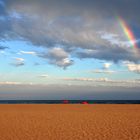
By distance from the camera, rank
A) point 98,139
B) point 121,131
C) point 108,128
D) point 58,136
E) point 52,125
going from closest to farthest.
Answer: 1. point 98,139
2. point 58,136
3. point 121,131
4. point 108,128
5. point 52,125

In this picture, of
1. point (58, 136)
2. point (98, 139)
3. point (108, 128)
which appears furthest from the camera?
point (108, 128)

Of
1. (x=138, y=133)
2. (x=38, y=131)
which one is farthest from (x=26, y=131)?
(x=138, y=133)

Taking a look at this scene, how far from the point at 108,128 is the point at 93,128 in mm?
903

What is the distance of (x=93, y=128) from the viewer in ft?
57.1

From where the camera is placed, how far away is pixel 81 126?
18.3 m

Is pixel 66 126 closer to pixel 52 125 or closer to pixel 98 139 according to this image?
Answer: pixel 52 125

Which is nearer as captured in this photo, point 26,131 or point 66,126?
point 26,131

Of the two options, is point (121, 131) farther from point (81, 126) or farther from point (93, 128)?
point (81, 126)

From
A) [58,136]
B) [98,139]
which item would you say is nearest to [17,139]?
[58,136]

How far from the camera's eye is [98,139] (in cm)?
1413

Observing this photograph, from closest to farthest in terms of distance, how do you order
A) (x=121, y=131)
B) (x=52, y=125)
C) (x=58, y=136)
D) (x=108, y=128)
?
1. (x=58, y=136)
2. (x=121, y=131)
3. (x=108, y=128)
4. (x=52, y=125)

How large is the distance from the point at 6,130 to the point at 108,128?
6.11m

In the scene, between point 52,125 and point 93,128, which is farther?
point 52,125

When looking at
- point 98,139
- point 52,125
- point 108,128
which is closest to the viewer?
point 98,139
